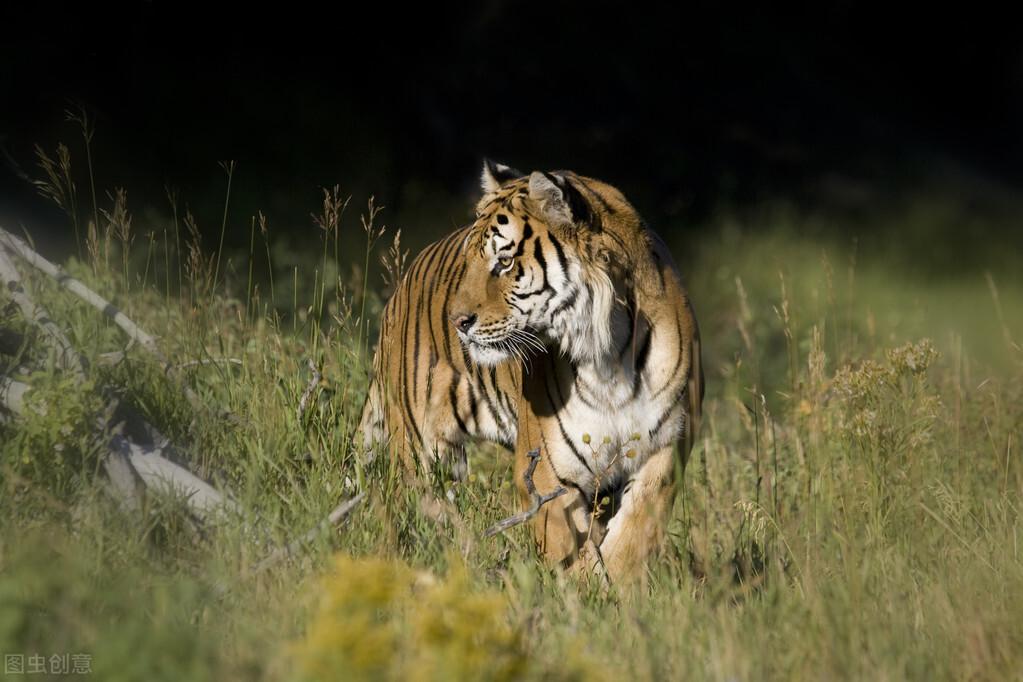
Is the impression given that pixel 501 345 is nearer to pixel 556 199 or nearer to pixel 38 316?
pixel 556 199

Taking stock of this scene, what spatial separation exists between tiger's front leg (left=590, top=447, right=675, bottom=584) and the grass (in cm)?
9

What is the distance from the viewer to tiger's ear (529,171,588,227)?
3.84 meters

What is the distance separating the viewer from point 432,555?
12.0 ft

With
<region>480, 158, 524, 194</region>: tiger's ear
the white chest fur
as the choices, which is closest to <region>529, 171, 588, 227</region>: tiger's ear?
<region>480, 158, 524, 194</region>: tiger's ear

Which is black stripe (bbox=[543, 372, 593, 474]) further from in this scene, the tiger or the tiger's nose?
the tiger's nose

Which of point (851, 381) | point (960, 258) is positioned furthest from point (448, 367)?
point (960, 258)

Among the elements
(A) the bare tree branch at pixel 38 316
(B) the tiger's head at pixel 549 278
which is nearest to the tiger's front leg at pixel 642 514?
(B) the tiger's head at pixel 549 278

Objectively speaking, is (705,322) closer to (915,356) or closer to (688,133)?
(688,133)

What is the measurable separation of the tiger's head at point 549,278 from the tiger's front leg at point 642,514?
39 cm

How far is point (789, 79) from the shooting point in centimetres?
1191

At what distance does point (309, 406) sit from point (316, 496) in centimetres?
45

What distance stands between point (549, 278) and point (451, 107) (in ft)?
22.5

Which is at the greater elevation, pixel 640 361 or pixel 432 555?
pixel 640 361

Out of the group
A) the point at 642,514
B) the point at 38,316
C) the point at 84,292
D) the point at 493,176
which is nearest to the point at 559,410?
the point at 642,514
